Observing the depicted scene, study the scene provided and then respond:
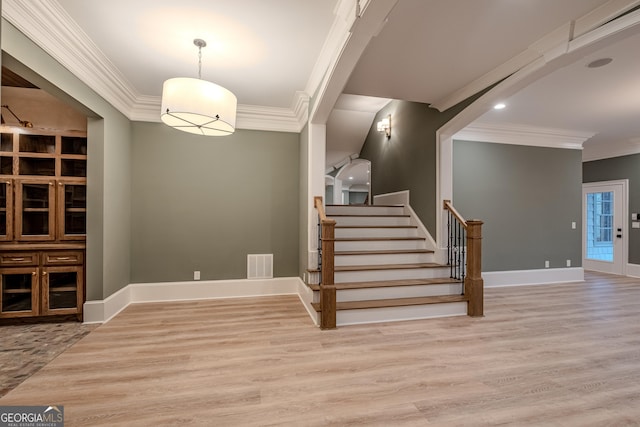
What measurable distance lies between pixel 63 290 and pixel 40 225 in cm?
77

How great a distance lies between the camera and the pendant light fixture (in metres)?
2.50

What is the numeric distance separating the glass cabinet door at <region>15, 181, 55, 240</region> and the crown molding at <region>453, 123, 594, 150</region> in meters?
5.71

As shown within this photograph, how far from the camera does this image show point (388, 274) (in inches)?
151

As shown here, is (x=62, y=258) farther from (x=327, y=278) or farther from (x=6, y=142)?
(x=327, y=278)

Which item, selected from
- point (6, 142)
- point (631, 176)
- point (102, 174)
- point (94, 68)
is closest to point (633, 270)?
point (631, 176)

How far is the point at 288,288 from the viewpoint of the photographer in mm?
4500

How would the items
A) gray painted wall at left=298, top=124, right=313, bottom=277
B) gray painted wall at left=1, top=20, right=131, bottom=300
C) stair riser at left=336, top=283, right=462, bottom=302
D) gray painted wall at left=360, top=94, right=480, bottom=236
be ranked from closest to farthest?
1. gray painted wall at left=1, top=20, right=131, bottom=300
2. stair riser at left=336, top=283, right=462, bottom=302
3. gray painted wall at left=298, top=124, right=313, bottom=277
4. gray painted wall at left=360, top=94, right=480, bottom=236

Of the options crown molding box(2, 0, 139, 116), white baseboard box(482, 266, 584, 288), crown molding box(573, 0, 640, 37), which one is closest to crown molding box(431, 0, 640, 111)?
crown molding box(573, 0, 640, 37)

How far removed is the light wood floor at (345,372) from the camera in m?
1.91

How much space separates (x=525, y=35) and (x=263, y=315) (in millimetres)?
3888

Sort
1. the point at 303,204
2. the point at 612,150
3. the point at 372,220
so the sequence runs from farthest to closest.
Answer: the point at 612,150 < the point at 372,220 < the point at 303,204

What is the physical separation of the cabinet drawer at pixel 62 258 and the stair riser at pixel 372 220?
130 inches

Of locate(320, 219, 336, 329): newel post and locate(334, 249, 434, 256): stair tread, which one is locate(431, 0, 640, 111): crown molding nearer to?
locate(334, 249, 434, 256): stair tread

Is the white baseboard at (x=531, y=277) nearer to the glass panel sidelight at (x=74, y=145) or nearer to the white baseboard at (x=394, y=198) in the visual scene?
the white baseboard at (x=394, y=198)
